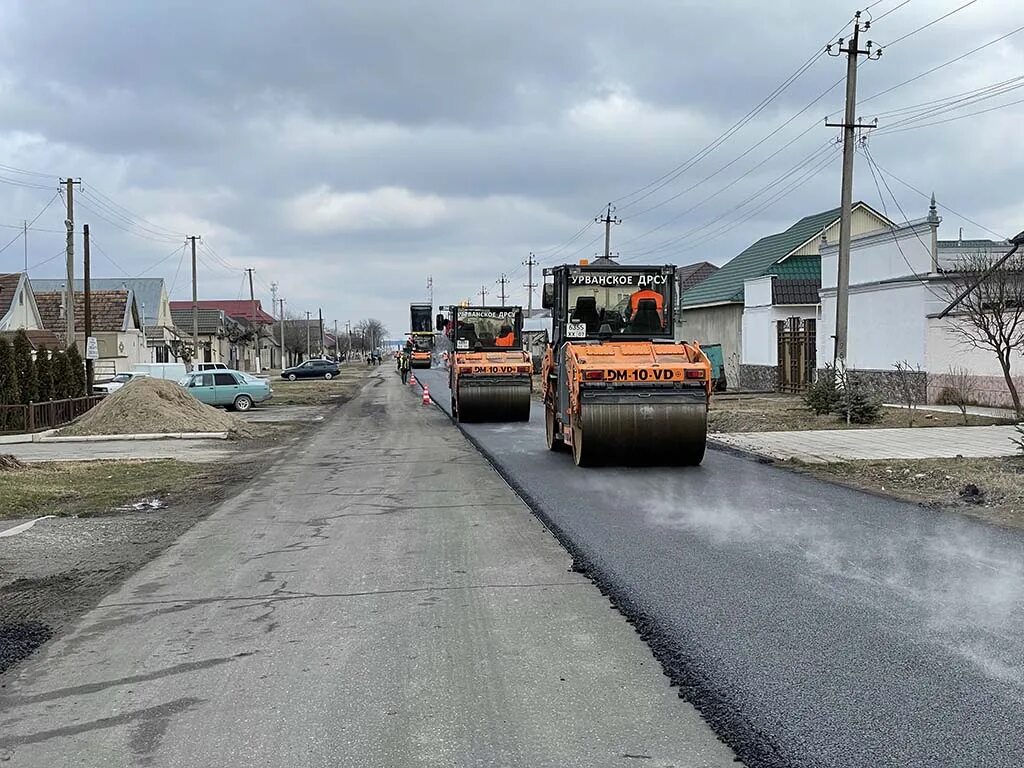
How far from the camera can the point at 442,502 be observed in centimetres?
1127

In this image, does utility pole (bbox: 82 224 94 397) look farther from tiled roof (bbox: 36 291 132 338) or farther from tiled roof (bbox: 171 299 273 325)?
tiled roof (bbox: 171 299 273 325)

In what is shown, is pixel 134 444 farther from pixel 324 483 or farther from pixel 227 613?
pixel 227 613

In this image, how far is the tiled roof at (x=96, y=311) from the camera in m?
50.3

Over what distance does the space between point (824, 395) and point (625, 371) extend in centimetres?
1069

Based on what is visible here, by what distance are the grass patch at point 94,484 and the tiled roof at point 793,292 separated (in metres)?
22.5

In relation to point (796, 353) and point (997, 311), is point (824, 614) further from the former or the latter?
point (796, 353)

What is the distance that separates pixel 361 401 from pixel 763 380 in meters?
15.3

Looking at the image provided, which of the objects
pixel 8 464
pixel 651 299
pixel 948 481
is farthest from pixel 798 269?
pixel 8 464

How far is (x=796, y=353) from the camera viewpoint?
104 feet

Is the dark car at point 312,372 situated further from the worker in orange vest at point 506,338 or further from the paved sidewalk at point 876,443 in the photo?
the paved sidewalk at point 876,443

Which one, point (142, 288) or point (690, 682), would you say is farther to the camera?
point (142, 288)

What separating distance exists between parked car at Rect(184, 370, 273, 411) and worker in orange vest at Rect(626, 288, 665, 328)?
→ 21757mm

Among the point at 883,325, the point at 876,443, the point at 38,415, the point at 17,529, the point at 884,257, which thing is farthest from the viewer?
the point at 38,415

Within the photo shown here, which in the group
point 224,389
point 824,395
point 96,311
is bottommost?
point 224,389
